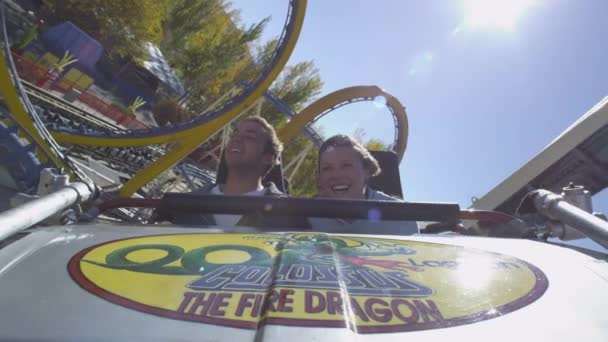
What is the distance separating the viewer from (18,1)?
15656mm

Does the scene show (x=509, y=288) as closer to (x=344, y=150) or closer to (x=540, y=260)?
(x=540, y=260)

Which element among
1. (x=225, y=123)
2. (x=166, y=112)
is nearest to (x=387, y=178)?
(x=225, y=123)

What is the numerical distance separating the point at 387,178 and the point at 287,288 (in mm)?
2799

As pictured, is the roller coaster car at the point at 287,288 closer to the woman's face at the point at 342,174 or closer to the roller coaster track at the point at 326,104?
the woman's face at the point at 342,174

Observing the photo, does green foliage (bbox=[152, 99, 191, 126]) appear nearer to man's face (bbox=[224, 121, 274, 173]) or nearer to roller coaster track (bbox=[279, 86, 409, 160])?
roller coaster track (bbox=[279, 86, 409, 160])

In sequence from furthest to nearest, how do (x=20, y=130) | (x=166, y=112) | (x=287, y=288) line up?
(x=166, y=112) < (x=20, y=130) < (x=287, y=288)

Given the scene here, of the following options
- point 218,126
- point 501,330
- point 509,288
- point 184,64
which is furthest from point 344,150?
point 184,64

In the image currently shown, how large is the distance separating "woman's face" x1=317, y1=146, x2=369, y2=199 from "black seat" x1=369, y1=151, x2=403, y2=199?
1343 millimetres

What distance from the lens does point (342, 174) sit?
6.77ft

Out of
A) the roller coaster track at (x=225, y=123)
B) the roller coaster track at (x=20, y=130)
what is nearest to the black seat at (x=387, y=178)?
the roller coaster track at (x=20, y=130)

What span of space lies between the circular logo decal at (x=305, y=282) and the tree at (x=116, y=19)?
16.2 meters

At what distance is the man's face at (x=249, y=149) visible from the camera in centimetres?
226

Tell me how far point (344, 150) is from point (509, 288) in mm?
1310

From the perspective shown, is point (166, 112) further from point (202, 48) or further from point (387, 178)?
point (387, 178)
